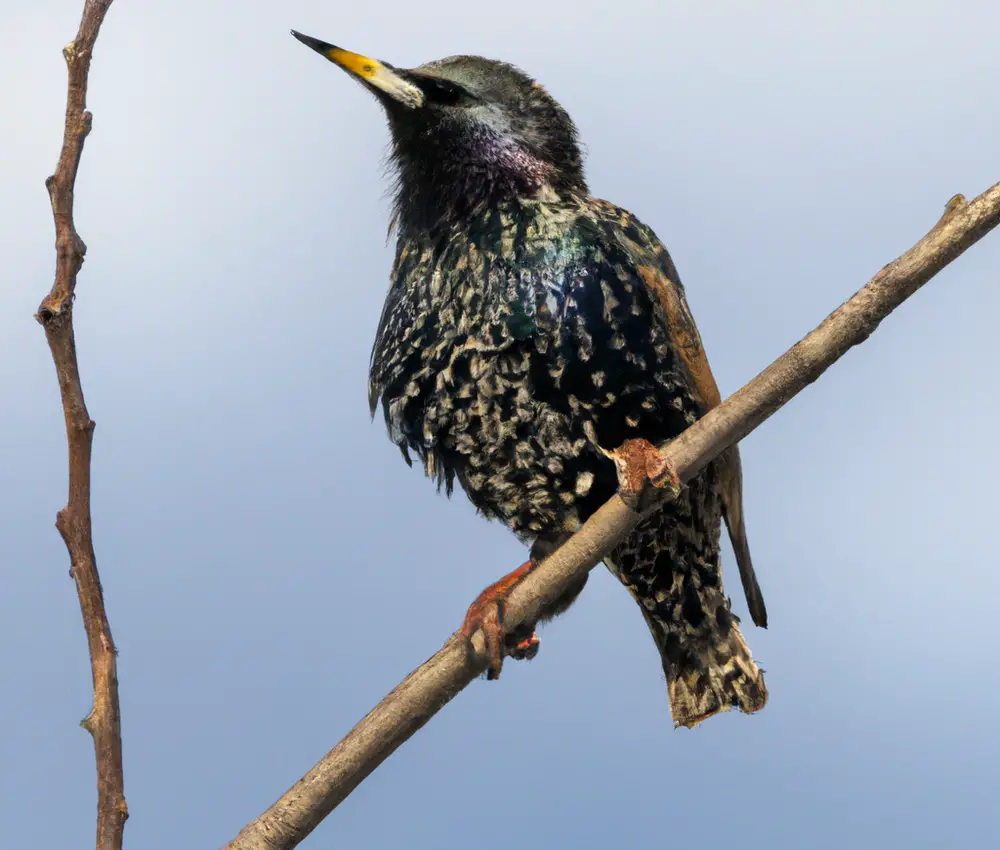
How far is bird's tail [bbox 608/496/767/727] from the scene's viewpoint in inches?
157

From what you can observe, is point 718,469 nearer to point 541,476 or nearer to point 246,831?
point 541,476

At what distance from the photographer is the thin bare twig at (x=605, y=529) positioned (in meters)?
2.80

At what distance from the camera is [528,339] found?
3471mm

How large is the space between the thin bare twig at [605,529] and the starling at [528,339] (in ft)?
0.85

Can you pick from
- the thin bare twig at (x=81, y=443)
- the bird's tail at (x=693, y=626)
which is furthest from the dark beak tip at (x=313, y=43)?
the bird's tail at (x=693, y=626)

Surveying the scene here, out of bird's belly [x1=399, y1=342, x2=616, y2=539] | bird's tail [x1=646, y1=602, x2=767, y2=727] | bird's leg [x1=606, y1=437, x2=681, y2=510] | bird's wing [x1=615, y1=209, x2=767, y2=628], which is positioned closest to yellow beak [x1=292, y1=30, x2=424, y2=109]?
bird's wing [x1=615, y1=209, x2=767, y2=628]

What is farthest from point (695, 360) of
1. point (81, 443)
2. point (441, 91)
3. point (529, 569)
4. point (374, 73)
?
point (81, 443)

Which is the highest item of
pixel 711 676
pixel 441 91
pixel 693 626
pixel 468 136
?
pixel 441 91

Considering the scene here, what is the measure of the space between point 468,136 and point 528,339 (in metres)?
0.73

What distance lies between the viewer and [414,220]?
387 cm

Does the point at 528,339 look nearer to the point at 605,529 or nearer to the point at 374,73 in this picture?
the point at 605,529

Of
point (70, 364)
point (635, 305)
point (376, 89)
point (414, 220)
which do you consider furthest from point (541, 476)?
point (70, 364)

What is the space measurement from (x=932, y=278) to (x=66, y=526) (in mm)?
2057

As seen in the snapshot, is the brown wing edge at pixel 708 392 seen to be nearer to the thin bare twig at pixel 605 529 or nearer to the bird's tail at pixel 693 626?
the bird's tail at pixel 693 626
